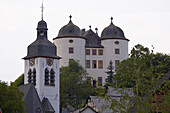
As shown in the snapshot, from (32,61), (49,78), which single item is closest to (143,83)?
(49,78)

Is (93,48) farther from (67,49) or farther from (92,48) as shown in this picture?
(67,49)

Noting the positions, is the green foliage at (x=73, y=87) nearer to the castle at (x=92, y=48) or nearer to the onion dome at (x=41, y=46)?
the castle at (x=92, y=48)

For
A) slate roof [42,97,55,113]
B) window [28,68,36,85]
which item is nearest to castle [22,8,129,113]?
window [28,68,36,85]

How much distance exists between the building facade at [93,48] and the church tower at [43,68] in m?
25.7

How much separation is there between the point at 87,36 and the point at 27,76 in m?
34.2

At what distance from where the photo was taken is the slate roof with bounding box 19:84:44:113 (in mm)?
61688

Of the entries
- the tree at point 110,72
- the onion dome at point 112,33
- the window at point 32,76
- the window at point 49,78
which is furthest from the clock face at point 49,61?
the onion dome at point 112,33

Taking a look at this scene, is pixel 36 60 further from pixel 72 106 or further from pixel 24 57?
pixel 72 106

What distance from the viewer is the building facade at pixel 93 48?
9519 cm

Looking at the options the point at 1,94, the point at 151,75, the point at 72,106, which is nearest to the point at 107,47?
the point at 72,106

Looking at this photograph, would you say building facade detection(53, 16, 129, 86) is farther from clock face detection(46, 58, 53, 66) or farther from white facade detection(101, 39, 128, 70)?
clock face detection(46, 58, 53, 66)

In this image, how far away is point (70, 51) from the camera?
312 feet

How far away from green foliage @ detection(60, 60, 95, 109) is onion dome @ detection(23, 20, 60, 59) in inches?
509

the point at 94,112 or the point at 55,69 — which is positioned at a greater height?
the point at 55,69
